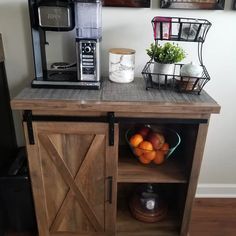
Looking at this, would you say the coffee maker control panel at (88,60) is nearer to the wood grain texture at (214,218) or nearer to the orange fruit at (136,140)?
the orange fruit at (136,140)

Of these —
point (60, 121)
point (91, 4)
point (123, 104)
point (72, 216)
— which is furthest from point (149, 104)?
point (72, 216)

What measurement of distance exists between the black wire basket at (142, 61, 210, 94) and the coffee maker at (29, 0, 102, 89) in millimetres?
271

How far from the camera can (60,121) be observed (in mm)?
1038

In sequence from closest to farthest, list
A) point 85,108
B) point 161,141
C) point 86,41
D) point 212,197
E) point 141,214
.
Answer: point 85,108 → point 86,41 → point 161,141 → point 141,214 → point 212,197

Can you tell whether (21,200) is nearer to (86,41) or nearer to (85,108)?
(85,108)

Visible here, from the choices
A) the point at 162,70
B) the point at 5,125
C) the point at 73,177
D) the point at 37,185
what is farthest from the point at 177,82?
the point at 5,125

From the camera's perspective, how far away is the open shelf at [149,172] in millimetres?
1227

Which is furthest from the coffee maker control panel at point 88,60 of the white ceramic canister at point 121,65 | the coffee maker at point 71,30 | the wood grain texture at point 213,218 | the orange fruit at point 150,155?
the wood grain texture at point 213,218

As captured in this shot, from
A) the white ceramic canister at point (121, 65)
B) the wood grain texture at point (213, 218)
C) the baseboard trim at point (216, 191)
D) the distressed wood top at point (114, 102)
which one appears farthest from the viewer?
the baseboard trim at point (216, 191)

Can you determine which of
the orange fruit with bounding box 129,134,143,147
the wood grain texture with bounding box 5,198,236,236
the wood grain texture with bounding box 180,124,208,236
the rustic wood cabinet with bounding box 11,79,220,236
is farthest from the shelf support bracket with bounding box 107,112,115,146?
the wood grain texture with bounding box 5,198,236,236

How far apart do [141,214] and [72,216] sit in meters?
0.43

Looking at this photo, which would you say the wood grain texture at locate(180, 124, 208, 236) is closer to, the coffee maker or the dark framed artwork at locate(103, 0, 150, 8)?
the coffee maker

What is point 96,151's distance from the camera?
1105 millimetres

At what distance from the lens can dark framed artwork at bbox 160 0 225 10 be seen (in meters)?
1.27
